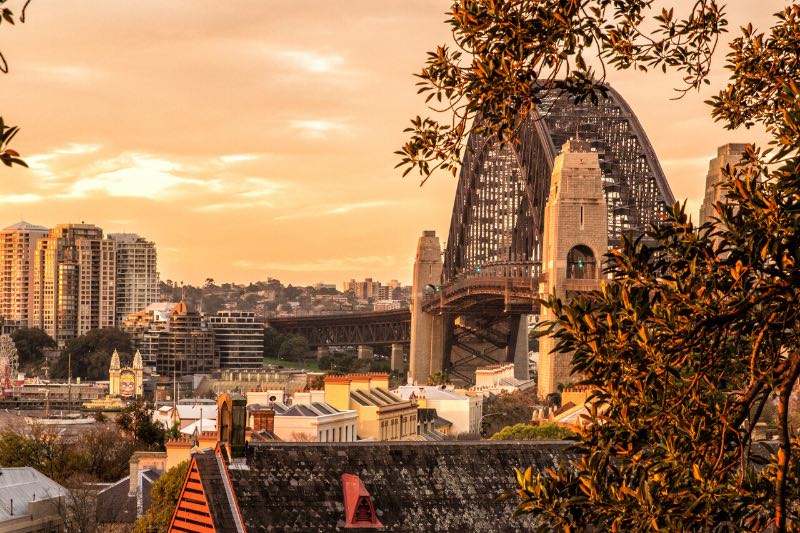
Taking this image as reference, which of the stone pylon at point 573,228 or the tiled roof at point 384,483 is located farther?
the stone pylon at point 573,228

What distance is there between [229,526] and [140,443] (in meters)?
70.3

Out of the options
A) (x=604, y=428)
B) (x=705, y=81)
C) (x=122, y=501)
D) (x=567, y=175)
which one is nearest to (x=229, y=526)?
(x=705, y=81)

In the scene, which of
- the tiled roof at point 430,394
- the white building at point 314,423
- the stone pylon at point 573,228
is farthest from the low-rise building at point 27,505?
the stone pylon at point 573,228

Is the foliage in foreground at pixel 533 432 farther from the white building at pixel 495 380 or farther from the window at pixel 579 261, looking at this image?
the white building at pixel 495 380

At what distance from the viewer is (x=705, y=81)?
18125 millimetres

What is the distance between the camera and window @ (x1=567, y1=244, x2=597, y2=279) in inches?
5271

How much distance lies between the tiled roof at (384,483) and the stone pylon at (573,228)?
88850mm

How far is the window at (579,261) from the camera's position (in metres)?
134

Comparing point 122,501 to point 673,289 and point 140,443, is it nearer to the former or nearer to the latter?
point 140,443

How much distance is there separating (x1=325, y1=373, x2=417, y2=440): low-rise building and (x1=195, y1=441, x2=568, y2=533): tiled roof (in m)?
53.9

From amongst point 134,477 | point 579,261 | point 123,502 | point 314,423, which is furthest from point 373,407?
point 579,261

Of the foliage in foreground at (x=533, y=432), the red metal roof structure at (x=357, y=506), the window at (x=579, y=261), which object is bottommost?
the foliage in foreground at (x=533, y=432)

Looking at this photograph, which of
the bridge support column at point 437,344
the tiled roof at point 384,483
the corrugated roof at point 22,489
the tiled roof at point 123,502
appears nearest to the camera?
the tiled roof at point 384,483

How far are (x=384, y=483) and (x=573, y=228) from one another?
3778 inches
